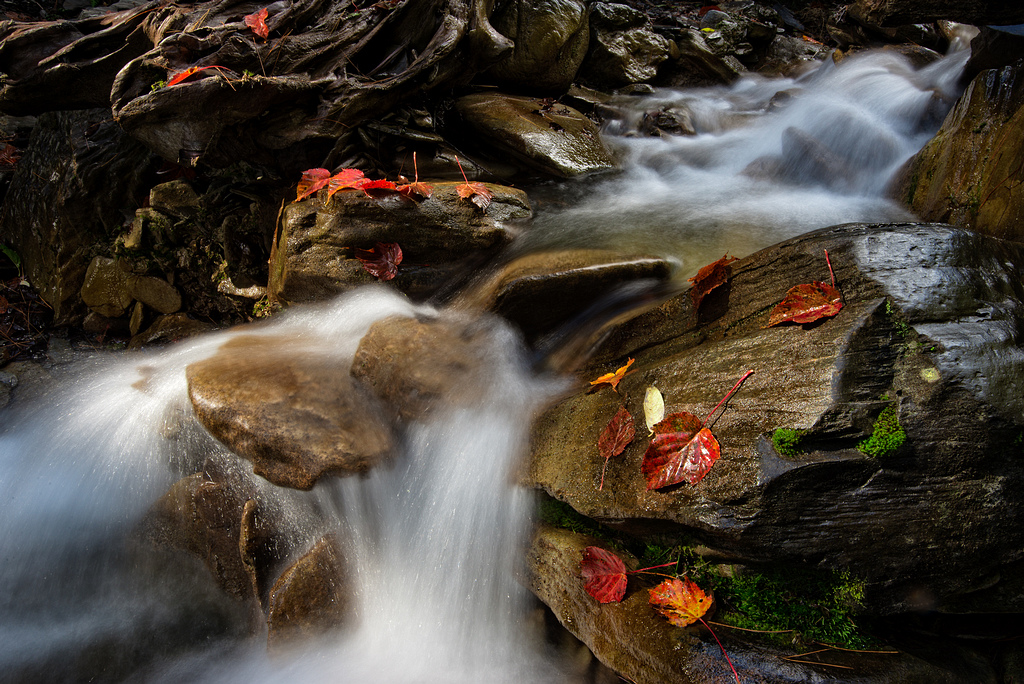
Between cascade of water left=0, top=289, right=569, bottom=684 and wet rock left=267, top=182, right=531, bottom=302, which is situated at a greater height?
wet rock left=267, top=182, right=531, bottom=302

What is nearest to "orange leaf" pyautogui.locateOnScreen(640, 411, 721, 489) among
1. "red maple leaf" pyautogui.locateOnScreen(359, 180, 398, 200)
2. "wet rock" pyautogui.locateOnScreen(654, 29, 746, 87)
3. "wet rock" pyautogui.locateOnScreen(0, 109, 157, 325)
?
"red maple leaf" pyautogui.locateOnScreen(359, 180, 398, 200)

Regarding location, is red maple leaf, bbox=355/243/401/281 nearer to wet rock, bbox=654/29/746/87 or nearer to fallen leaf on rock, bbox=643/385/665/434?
fallen leaf on rock, bbox=643/385/665/434

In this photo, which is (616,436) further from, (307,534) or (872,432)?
(307,534)

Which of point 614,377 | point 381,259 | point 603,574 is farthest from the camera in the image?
point 381,259

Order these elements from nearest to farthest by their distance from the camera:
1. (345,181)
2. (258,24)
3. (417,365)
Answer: (417,365)
(345,181)
(258,24)

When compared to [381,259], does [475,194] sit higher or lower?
higher

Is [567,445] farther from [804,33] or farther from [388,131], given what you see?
[804,33]

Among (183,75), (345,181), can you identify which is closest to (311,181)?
(345,181)

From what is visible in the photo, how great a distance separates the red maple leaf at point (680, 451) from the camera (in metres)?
2.11

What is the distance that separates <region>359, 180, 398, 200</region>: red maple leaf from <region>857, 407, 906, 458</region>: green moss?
10.8 feet

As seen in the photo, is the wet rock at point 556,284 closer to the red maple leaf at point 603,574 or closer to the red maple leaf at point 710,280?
the red maple leaf at point 710,280

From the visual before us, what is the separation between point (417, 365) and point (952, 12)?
3641mm

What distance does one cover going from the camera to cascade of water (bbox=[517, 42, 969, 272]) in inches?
162

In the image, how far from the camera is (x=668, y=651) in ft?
6.66
